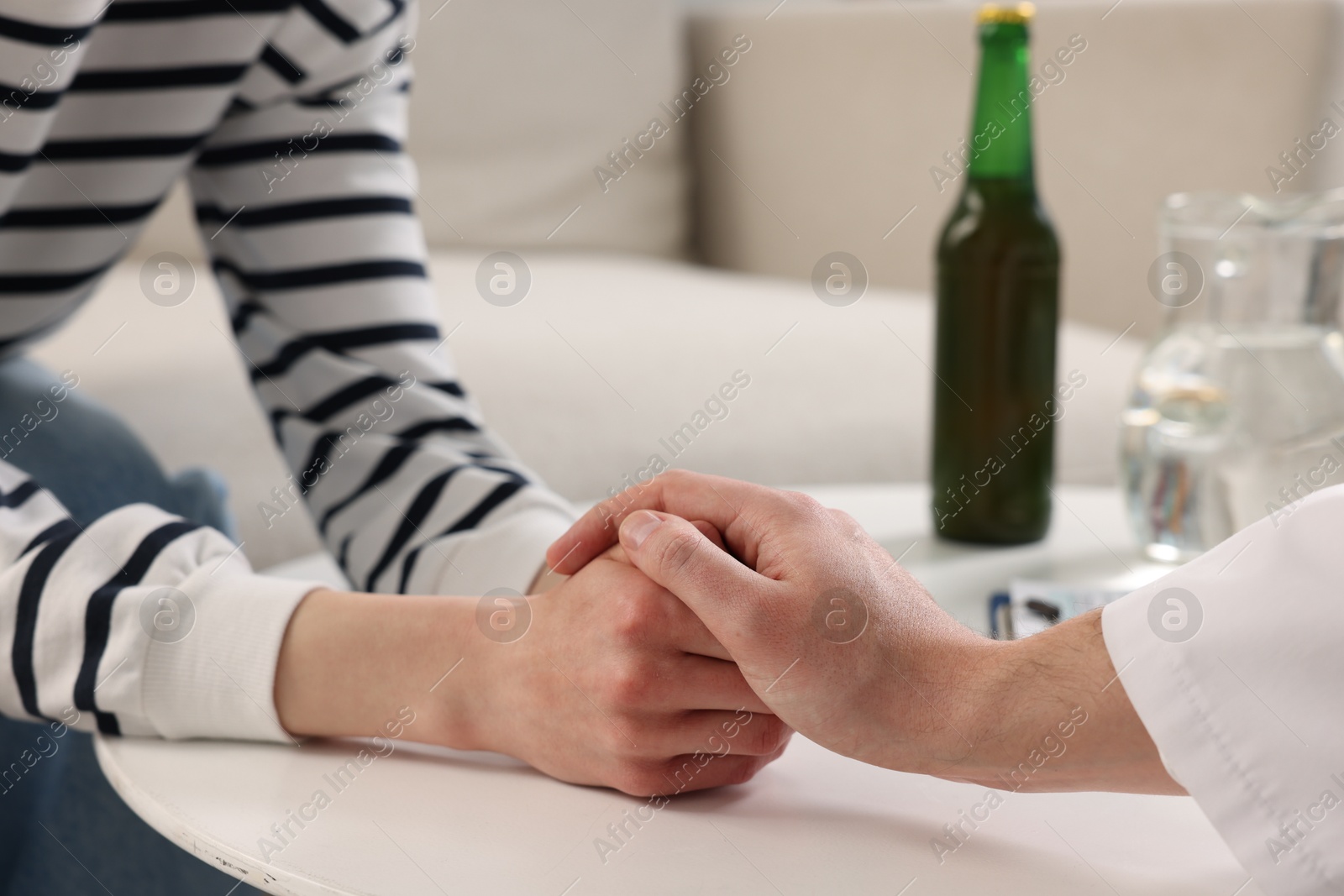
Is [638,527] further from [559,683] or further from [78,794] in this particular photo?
[78,794]

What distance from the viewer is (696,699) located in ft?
1.69

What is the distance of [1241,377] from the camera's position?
78 cm

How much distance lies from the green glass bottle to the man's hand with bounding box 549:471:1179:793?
33 centimetres

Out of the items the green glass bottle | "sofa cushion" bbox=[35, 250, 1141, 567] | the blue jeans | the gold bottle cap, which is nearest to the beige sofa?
"sofa cushion" bbox=[35, 250, 1141, 567]

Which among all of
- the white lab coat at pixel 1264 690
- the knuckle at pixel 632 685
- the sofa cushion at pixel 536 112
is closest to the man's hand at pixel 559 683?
the knuckle at pixel 632 685

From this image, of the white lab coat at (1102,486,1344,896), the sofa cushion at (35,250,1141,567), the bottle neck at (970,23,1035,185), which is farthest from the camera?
the sofa cushion at (35,250,1141,567)

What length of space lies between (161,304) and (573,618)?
3.98ft

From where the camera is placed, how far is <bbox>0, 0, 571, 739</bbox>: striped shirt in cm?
67

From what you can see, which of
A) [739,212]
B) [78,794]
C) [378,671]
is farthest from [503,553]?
[739,212]

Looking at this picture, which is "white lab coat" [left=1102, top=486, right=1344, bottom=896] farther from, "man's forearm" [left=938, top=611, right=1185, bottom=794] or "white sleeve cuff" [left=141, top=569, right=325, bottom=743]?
"white sleeve cuff" [left=141, top=569, right=325, bottom=743]

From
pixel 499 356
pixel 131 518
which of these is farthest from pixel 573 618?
pixel 499 356

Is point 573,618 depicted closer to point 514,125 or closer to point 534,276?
point 534,276

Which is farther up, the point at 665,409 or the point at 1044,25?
the point at 1044,25

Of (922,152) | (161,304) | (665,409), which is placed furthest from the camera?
(922,152)
